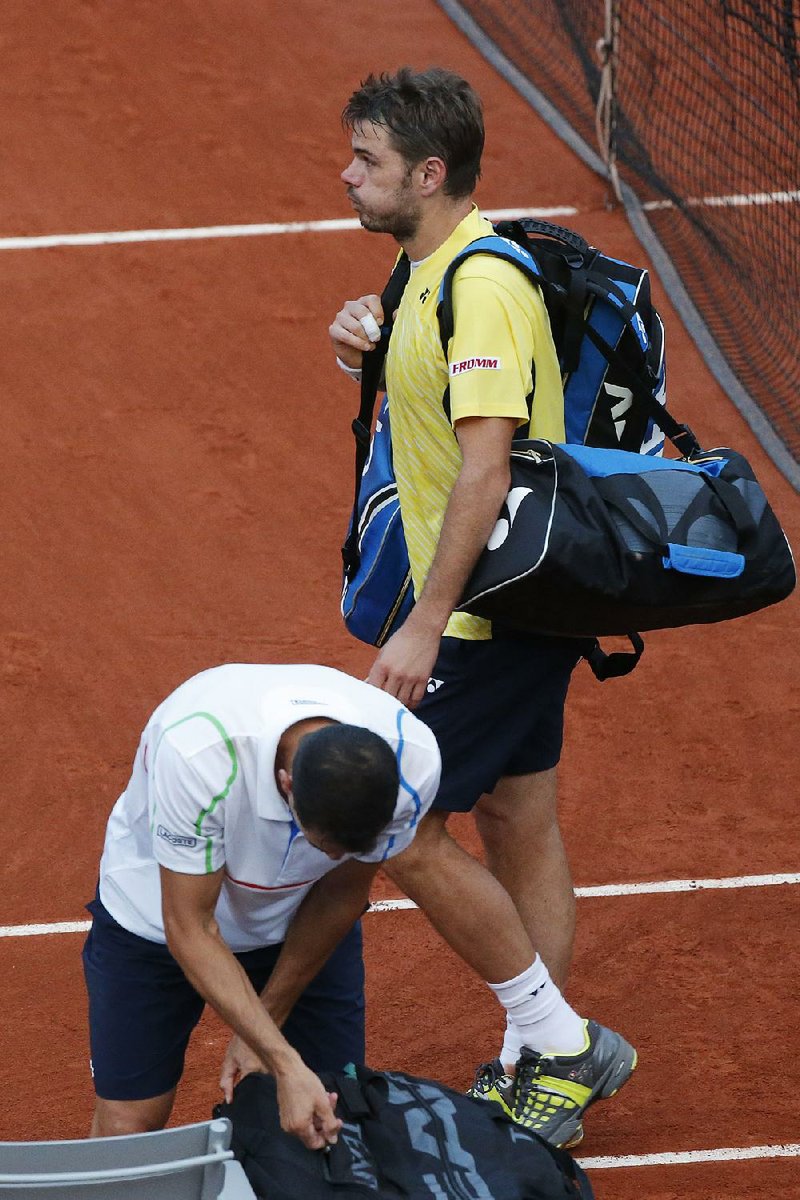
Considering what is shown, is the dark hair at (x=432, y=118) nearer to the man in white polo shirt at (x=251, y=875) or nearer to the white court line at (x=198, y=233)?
the man in white polo shirt at (x=251, y=875)

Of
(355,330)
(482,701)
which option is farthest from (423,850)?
(355,330)

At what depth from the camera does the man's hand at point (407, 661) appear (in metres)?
3.60

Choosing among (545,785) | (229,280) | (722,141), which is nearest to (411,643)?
(545,785)

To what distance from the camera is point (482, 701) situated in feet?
12.5

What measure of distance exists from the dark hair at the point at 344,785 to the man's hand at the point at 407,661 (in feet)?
2.54

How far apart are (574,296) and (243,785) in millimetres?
1378

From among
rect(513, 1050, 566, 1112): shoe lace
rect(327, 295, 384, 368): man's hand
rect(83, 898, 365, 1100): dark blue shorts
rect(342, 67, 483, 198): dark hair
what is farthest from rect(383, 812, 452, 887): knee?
rect(342, 67, 483, 198): dark hair

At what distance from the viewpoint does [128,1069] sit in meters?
3.40

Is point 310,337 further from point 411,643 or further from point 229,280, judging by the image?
point 411,643

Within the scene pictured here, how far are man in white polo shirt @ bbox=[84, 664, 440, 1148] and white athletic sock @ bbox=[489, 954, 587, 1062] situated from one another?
0.49m

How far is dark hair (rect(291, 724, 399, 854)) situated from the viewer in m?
2.77

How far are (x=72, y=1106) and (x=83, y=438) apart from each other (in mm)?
3775

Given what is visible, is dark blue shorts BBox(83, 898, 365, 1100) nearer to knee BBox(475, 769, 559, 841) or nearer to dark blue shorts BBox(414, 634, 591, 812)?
dark blue shorts BBox(414, 634, 591, 812)

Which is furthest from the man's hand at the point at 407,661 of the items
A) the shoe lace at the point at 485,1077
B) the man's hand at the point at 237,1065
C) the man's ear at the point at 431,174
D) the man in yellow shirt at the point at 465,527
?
the shoe lace at the point at 485,1077
